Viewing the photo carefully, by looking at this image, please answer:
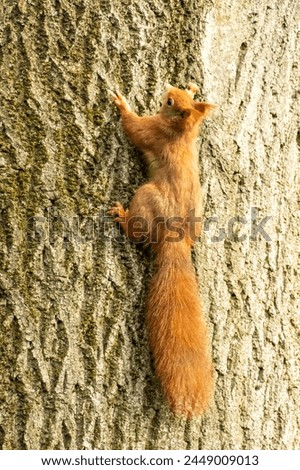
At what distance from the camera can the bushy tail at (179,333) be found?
249 cm

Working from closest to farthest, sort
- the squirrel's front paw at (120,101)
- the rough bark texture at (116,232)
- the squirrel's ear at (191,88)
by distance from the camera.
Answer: the rough bark texture at (116,232), the squirrel's front paw at (120,101), the squirrel's ear at (191,88)

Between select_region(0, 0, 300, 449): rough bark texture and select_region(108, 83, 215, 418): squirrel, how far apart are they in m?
0.06

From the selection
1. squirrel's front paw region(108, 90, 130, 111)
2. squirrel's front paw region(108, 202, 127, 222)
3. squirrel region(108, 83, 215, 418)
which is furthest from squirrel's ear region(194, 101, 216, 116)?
squirrel's front paw region(108, 202, 127, 222)

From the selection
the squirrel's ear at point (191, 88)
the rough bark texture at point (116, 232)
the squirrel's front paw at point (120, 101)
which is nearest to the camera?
the rough bark texture at point (116, 232)

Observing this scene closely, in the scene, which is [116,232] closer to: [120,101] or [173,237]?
[173,237]

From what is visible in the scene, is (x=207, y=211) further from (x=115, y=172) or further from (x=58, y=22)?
(x=58, y=22)

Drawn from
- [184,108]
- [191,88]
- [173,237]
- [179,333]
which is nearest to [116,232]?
[173,237]

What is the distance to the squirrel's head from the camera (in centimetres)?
269

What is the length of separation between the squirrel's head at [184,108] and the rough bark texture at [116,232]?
6 cm

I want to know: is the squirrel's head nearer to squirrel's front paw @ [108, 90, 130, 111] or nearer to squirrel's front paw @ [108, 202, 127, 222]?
squirrel's front paw @ [108, 90, 130, 111]

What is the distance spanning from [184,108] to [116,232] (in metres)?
0.60

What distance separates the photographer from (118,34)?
2652 millimetres

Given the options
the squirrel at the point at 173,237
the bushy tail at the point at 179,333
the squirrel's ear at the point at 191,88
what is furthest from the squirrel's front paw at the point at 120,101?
the bushy tail at the point at 179,333

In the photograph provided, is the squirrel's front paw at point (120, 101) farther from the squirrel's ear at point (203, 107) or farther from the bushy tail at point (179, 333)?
the bushy tail at point (179, 333)
